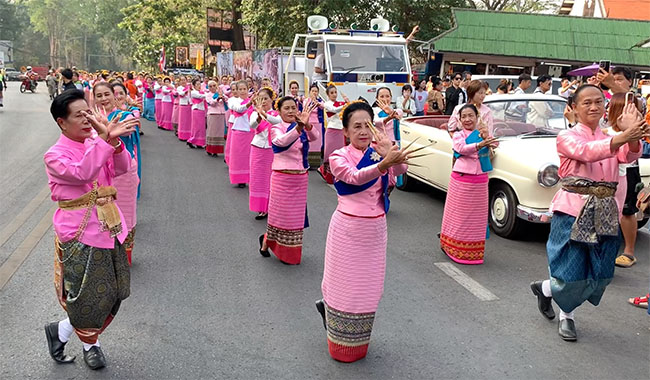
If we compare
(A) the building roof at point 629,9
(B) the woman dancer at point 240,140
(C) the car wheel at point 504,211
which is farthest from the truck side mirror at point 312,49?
(A) the building roof at point 629,9

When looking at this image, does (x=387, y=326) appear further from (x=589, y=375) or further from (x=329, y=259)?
(x=589, y=375)

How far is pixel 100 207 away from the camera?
3.41 m

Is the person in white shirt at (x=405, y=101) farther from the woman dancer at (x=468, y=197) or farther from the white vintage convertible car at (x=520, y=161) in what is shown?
the woman dancer at (x=468, y=197)

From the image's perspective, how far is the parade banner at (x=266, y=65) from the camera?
1738cm

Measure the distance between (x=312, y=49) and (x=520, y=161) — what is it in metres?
9.01

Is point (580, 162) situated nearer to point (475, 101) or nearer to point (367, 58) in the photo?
point (475, 101)

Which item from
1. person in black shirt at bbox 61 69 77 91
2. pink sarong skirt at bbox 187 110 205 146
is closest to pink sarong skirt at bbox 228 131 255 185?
person in black shirt at bbox 61 69 77 91

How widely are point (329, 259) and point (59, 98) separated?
183cm

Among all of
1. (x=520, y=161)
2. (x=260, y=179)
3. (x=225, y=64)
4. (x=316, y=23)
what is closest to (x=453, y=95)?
(x=316, y=23)

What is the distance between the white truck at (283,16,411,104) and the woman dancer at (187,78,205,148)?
8.62 ft

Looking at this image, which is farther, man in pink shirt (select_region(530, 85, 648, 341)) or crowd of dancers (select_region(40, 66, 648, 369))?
Result: man in pink shirt (select_region(530, 85, 648, 341))

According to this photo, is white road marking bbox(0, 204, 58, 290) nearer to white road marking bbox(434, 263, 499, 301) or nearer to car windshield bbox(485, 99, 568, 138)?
white road marking bbox(434, 263, 499, 301)

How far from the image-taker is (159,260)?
5.71 m

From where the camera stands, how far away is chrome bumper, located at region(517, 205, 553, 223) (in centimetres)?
621
